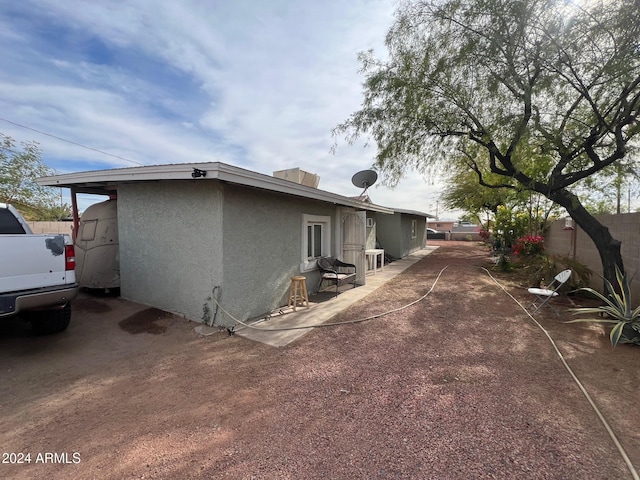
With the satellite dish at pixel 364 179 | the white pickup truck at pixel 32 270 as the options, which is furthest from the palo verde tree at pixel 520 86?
the white pickup truck at pixel 32 270

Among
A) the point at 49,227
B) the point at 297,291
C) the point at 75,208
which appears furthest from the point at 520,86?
the point at 49,227

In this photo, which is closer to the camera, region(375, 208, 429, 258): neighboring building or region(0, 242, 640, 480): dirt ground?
region(0, 242, 640, 480): dirt ground

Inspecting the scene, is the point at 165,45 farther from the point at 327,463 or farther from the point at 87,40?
the point at 327,463

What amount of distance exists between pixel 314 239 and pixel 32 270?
17.6ft

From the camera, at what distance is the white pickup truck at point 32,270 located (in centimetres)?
315

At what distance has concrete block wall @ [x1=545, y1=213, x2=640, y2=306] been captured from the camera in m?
5.71

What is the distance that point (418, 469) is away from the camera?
79.7 inches

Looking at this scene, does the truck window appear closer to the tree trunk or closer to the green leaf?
the green leaf

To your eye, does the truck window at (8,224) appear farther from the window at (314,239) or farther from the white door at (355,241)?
the white door at (355,241)

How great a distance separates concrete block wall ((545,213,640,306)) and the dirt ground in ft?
6.65

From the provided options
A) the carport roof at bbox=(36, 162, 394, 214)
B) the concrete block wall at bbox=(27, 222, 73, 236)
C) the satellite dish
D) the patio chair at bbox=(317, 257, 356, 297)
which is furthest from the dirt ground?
the concrete block wall at bbox=(27, 222, 73, 236)

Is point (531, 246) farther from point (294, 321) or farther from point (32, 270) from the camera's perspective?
point (32, 270)

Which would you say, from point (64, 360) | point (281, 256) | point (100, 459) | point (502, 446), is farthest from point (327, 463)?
point (281, 256)

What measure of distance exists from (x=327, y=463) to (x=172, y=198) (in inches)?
186
